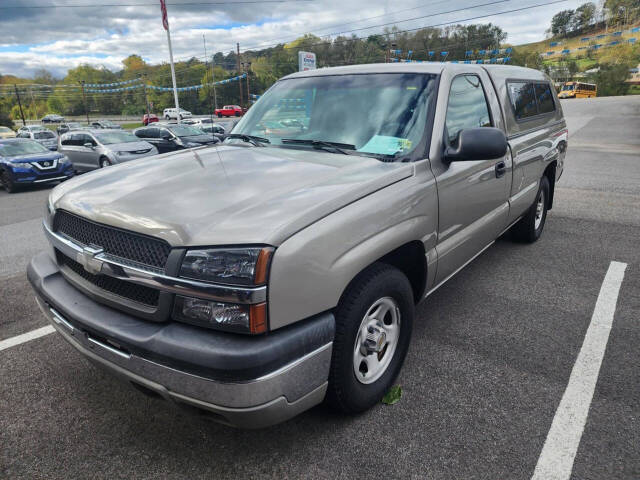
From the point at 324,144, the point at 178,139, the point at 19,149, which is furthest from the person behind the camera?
the point at 178,139

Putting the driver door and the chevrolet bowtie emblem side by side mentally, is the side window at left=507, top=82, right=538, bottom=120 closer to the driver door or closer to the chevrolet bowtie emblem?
the driver door

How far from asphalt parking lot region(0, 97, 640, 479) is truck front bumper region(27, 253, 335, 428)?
0.48m

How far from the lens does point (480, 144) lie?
2.71 m

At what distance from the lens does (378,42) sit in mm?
69062

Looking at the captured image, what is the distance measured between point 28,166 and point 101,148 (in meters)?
2.75

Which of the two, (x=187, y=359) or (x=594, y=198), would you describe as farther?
(x=594, y=198)

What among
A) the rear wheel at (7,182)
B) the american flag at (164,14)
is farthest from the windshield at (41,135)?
the rear wheel at (7,182)

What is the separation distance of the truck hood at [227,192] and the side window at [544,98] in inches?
123

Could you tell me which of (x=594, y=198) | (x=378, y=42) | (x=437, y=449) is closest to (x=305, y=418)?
(x=437, y=449)

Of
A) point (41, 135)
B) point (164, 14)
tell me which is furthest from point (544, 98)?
point (41, 135)

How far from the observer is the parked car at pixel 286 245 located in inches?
72.1

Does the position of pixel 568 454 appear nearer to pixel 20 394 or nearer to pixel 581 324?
pixel 581 324

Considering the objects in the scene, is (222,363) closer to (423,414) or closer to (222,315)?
(222,315)

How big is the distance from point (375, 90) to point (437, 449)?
2232 mm
